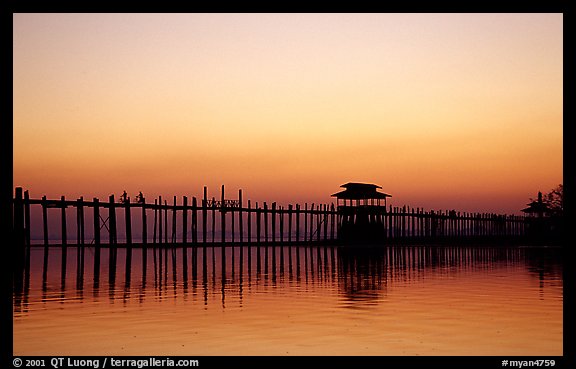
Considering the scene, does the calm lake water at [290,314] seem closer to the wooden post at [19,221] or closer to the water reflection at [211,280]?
the water reflection at [211,280]

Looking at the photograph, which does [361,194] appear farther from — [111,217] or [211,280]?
[211,280]

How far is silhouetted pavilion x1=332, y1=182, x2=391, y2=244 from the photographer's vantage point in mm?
68688

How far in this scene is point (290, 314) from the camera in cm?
1767

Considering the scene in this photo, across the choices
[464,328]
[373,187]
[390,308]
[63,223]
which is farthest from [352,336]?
[373,187]

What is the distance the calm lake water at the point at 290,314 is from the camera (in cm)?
1360

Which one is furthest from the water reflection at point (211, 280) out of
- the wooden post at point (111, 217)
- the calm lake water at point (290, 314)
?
the wooden post at point (111, 217)

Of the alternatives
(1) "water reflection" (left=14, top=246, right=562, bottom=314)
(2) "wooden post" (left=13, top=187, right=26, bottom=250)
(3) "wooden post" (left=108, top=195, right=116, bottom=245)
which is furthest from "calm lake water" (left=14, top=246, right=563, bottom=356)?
(3) "wooden post" (left=108, top=195, right=116, bottom=245)

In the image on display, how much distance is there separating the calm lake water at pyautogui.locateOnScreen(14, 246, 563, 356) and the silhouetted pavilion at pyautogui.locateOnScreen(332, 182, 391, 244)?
38.2m

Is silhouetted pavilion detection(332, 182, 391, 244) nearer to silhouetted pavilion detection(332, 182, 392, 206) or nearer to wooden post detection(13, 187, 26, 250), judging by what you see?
silhouetted pavilion detection(332, 182, 392, 206)

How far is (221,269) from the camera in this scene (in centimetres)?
3422
